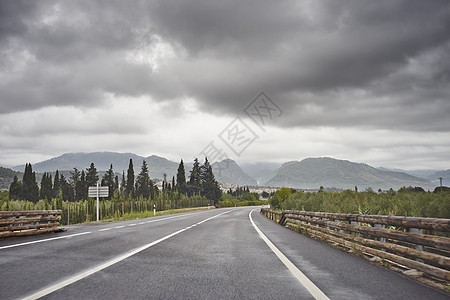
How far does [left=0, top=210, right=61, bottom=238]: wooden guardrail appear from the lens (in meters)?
10.2

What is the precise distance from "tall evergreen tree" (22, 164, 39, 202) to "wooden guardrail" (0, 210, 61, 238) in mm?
92950

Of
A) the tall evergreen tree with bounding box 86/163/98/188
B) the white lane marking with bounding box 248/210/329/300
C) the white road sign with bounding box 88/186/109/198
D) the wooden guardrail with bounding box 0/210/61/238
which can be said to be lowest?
the white lane marking with bounding box 248/210/329/300

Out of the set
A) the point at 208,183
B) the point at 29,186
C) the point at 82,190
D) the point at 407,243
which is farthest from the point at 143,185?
the point at 407,243

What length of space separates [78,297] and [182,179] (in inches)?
4164

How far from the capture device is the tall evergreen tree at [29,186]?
300 feet

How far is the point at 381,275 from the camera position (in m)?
5.45

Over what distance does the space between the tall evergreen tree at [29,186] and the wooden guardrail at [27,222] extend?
305ft

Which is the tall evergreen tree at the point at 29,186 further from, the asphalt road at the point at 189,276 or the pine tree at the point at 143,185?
the asphalt road at the point at 189,276

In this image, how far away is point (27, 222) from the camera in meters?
11.1

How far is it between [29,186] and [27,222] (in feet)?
316

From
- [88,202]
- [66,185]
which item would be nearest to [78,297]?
[88,202]

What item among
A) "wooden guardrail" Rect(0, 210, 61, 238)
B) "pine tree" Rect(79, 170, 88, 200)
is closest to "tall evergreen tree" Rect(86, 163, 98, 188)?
"pine tree" Rect(79, 170, 88, 200)

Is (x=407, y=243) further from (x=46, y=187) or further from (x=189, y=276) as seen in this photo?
(x=46, y=187)

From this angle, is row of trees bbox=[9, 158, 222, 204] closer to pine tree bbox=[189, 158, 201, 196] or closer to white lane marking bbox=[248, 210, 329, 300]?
pine tree bbox=[189, 158, 201, 196]
